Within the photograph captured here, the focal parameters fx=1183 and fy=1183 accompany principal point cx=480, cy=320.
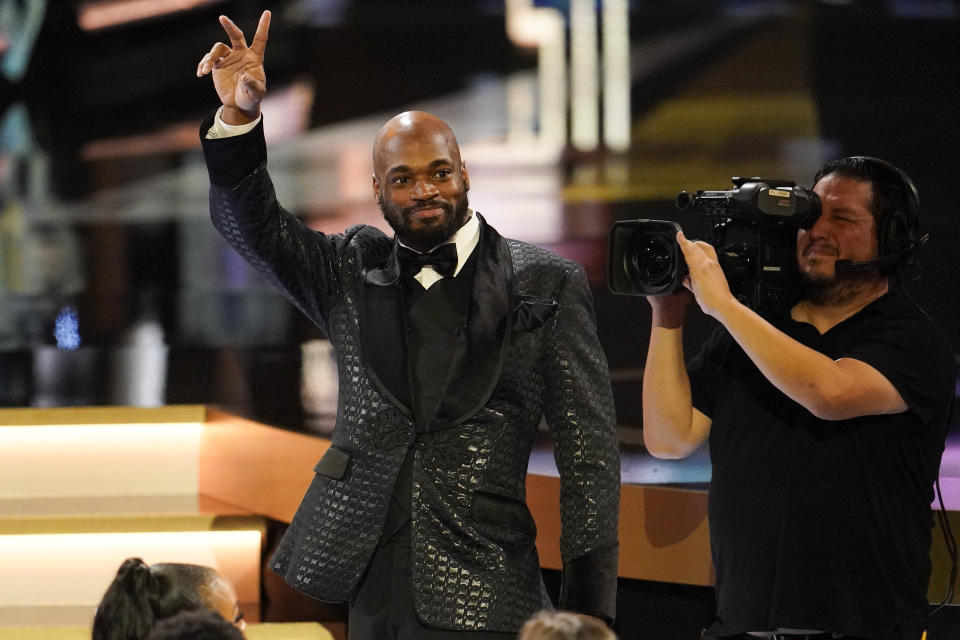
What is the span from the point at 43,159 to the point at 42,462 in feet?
4.96

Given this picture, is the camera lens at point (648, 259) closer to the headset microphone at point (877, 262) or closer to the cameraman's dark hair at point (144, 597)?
the headset microphone at point (877, 262)

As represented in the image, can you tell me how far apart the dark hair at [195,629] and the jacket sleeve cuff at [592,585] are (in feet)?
1.49

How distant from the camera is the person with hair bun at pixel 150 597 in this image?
1360 mm

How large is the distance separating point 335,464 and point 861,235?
80 cm

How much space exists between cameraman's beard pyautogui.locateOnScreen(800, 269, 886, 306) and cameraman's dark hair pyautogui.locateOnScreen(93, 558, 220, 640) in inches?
36.0

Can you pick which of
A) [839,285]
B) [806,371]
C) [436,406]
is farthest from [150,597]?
[839,285]

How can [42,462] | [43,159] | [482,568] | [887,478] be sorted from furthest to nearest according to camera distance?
[43,159] → [42,462] → [887,478] → [482,568]

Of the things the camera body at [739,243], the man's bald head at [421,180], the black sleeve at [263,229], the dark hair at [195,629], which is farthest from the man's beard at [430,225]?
the dark hair at [195,629]

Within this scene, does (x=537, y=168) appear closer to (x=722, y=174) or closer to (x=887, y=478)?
(x=722, y=174)

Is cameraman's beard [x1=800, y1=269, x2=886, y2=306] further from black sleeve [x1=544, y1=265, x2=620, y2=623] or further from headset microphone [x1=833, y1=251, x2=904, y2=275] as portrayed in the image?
black sleeve [x1=544, y1=265, x2=620, y2=623]

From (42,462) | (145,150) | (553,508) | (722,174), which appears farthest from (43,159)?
(553,508)

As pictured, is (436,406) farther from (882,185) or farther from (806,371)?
(882,185)

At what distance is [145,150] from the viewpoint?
167 inches

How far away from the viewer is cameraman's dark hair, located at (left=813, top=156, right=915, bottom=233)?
5.46 feet
